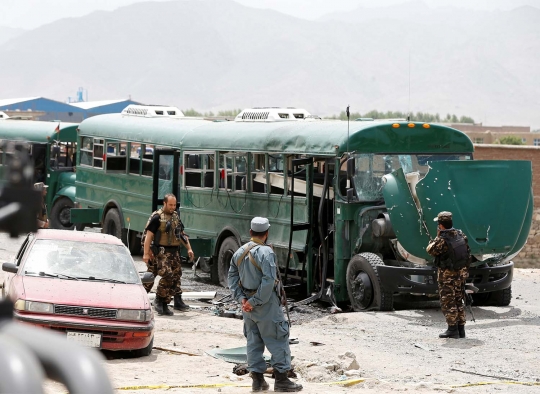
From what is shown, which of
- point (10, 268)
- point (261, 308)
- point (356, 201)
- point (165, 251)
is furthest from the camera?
point (356, 201)

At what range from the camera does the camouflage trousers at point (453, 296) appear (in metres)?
12.1

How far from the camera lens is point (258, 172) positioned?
54.0 ft

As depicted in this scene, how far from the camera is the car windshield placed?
11.0m

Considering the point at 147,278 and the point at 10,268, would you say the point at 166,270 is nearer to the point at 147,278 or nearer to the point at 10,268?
the point at 147,278

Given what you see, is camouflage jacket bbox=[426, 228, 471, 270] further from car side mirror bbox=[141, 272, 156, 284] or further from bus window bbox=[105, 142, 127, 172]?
bus window bbox=[105, 142, 127, 172]

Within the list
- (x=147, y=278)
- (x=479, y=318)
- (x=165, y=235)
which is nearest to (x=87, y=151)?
(x=165, y=235)

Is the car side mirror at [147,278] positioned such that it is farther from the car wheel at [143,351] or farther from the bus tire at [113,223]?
the bus tire at [113,223]

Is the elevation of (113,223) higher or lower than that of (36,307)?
lower

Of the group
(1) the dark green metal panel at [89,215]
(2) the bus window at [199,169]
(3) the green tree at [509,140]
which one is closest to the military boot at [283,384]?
(2) the bus window at [199,169]

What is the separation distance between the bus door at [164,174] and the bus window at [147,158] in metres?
0.33

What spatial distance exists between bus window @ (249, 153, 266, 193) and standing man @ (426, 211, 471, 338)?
4520 millimetres

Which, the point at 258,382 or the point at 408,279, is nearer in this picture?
the point at 258,382

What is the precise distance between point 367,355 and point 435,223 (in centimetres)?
306

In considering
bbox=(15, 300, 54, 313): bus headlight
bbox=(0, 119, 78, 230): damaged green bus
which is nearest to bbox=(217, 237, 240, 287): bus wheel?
bbox=(15, 300, 54, 313): bus headlight
